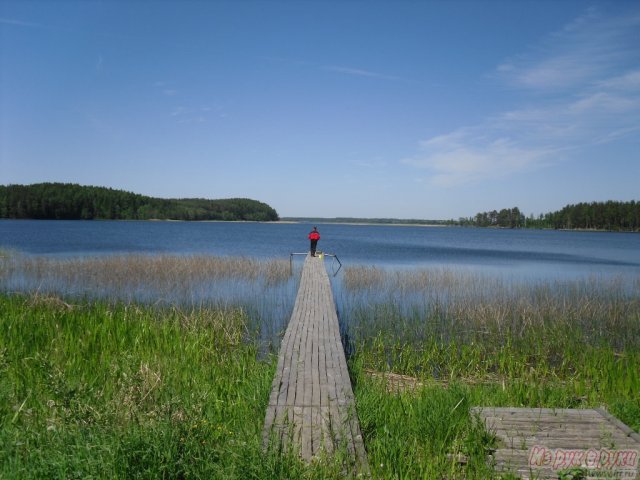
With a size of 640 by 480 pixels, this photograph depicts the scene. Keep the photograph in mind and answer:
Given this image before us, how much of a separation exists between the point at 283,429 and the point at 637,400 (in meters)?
4.88

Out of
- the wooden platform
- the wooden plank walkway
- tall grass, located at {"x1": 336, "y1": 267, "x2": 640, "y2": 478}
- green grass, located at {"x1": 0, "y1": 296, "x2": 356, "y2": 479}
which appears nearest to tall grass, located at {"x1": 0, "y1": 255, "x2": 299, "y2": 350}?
tall grass, located at {"x1": 336, "y1": 267, "x2": 640, "y2": 478}

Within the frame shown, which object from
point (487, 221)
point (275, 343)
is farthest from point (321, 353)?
point (487, 221)

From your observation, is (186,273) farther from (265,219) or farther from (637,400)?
(265,219)

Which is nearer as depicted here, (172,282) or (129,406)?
(129,406)

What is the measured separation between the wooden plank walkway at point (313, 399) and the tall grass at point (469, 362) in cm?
27

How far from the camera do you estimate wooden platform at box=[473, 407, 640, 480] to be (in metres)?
3.96

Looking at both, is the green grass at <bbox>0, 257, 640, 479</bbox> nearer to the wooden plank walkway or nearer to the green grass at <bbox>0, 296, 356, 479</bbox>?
the green grass at <bbox>0, 296, 356, 479</bbox>

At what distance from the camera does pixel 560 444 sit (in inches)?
166

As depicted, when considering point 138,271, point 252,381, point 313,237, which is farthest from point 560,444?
point 313,237

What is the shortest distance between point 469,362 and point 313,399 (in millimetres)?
4195

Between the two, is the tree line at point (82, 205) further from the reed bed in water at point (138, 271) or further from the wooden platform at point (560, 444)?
the wooden platform at point (560, 444)

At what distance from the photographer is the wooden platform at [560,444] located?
156 inches

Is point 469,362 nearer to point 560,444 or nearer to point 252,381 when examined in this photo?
point 560,444

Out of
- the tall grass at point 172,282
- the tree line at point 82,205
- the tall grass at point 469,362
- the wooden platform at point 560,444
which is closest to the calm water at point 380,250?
the tall grass at point 172,282
